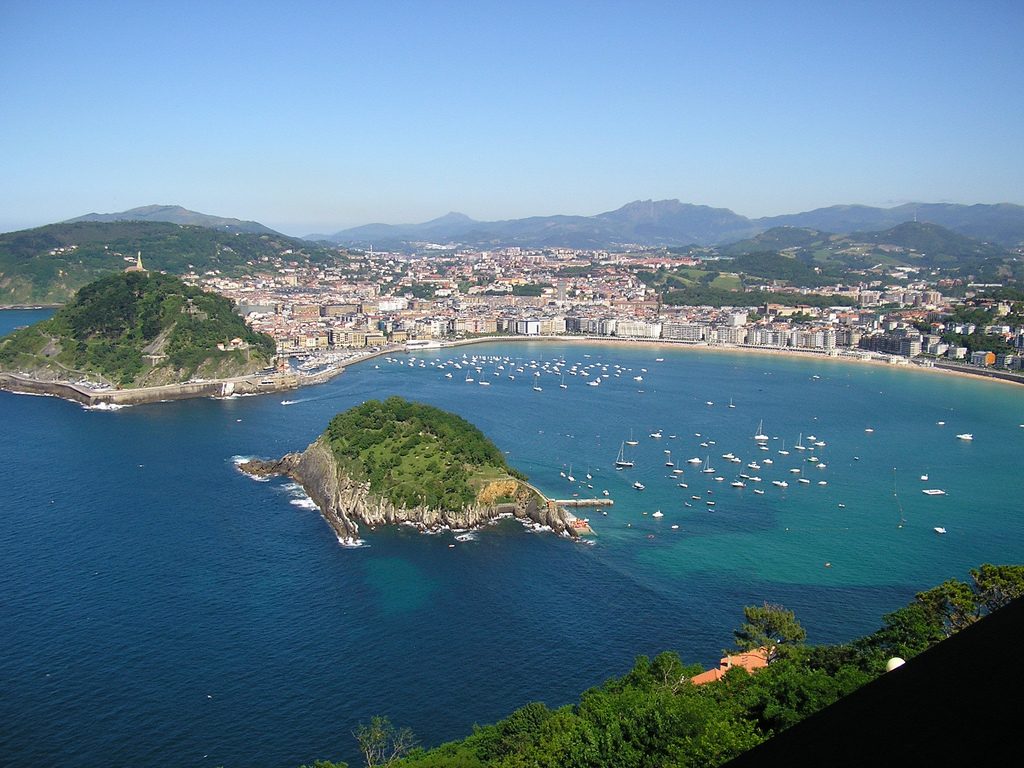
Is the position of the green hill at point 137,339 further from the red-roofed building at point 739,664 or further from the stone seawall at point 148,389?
the red-roofed building at point 739,664

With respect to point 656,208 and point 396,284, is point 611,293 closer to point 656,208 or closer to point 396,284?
point 396,284

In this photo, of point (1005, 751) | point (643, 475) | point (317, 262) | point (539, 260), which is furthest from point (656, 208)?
point (1005, 751)

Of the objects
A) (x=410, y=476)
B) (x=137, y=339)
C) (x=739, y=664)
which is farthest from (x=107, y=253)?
(x=739, y=664)

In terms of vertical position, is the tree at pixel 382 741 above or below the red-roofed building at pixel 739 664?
below

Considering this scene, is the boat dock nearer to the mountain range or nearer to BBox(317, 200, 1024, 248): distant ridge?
the mountain range

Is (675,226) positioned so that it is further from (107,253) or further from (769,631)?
(769,631)

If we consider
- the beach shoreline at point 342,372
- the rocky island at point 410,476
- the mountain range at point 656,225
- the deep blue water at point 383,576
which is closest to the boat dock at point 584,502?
the deep blue water at point 383,576
